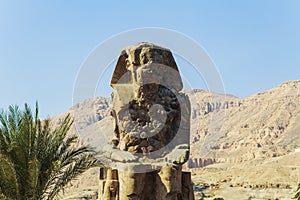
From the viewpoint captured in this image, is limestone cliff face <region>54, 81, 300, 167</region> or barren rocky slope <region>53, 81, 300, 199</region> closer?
barren rocky slope <region>53, 81, 300, 199</region>

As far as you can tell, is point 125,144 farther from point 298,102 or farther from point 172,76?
point 298,102

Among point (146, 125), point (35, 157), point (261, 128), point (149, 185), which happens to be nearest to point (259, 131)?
point (261, 128)

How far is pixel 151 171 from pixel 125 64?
256cm

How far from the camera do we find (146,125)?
32.2 feet

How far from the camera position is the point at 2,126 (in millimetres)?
10031

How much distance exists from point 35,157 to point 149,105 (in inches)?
100

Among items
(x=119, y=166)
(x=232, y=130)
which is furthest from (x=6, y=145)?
(x=232, y=130)

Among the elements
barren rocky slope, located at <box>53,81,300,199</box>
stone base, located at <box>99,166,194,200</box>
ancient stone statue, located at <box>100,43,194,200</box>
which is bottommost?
stone base, located at <box>99,166,194,200</box>

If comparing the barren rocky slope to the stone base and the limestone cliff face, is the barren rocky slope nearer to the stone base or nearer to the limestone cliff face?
the limestone cliff face

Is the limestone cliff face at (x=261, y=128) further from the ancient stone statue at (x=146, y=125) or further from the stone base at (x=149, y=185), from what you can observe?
the stone base at (x=149, y=185)

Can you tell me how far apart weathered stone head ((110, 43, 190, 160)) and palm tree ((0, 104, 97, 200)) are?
98 centimetres

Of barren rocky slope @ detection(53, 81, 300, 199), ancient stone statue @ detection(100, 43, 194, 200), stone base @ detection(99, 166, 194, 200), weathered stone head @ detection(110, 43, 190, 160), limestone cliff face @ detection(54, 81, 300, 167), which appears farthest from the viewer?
limestone cliff face @ detection(54, 81, 300, 167)

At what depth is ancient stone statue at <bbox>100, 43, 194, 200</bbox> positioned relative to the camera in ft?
30.0

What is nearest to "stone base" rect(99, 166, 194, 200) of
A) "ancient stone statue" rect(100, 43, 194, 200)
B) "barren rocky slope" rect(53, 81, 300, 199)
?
"ancient stone statue" rect(100, 43, 194, 200)
